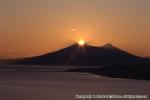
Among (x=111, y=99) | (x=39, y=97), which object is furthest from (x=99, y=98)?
(x=39, y=97)

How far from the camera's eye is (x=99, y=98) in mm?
49281

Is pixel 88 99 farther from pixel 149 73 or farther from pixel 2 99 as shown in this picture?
pixel 149 73

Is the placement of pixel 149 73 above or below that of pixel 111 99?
above

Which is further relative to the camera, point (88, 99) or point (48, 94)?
point (48, 94)

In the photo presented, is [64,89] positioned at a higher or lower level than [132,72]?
lower

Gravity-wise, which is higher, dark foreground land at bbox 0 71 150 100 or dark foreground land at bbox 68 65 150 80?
dark foreground land at bbox 68 65 150 80

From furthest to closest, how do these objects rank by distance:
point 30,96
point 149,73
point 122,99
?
point 149,73
point 30,96
point 122,99

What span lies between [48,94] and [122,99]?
8.51m

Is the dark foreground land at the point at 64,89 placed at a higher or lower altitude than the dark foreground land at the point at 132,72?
lower

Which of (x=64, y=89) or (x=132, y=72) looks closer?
(x=64, y=89)

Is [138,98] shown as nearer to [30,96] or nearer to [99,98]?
[99,98]

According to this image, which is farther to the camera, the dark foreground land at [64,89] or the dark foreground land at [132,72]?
the dark foreground land at [132,72]

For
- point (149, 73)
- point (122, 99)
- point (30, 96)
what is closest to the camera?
point (122, 99)

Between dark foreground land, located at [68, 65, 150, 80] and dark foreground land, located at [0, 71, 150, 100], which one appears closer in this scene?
dark foreground land, located at [0, 71, 150, 100]
